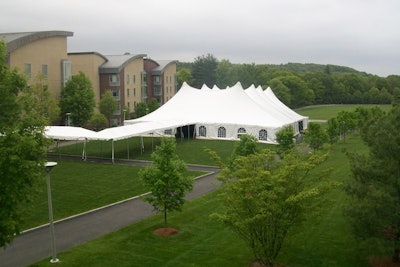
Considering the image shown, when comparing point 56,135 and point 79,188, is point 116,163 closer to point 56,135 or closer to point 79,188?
point 56,135

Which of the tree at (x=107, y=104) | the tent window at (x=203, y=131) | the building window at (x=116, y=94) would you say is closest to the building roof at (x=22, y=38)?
the tree at (x=107, y=104)

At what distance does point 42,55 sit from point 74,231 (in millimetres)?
33777

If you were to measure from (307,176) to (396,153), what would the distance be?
2.62 meters

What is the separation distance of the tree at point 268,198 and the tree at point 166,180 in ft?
14.1

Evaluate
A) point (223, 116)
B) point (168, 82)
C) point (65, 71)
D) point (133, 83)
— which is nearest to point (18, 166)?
point (223, 116)

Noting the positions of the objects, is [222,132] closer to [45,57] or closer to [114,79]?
[45,57]

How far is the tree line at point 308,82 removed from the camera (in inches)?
3915

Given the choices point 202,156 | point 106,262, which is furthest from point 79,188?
point 202,156

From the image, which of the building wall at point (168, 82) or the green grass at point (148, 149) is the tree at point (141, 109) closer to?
the building wall at point (168, 82)

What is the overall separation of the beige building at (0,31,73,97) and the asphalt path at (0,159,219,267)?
25.6 meters

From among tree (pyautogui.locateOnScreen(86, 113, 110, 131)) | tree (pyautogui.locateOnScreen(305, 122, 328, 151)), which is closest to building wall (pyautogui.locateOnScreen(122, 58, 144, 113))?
tree (pyautogui.locateOnScreen(86, 113, 110, 131))

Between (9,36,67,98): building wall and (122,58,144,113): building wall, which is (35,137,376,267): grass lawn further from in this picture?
(122,58,144,113): building wall

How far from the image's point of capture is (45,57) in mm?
47812

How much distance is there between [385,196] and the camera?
12.6 m
